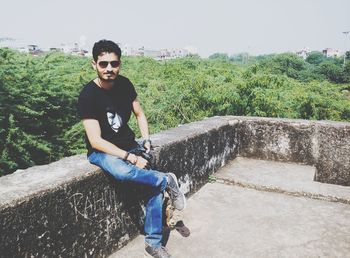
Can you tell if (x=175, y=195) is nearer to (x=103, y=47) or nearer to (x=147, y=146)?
(x=147, y=146)

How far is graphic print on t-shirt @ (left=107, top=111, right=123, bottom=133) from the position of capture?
269cm

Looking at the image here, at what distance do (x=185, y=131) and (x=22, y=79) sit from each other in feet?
13.7

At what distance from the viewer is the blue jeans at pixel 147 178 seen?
8.33 ft

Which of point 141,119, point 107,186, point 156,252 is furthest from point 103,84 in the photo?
point 156,252

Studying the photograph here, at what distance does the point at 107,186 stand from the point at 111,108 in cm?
59

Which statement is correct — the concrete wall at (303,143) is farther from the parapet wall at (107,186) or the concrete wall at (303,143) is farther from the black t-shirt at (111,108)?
the black t-shirt at (111,108)

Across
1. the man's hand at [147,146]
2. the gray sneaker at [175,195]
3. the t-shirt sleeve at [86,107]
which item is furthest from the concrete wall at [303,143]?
the t-shirt sleeve at [86,107]

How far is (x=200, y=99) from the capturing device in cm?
814

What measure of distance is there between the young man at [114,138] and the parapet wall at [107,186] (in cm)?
14

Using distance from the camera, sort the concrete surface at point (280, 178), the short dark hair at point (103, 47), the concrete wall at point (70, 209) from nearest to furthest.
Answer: the concrete wall at point (70, 209) < the short dark hair at point (103, 47) < the concrete surface at point (280, 178)

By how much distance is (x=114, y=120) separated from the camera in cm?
273

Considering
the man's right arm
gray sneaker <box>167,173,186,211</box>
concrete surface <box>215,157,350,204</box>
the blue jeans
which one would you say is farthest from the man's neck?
concrete surface <box>215,157,350,204</box>

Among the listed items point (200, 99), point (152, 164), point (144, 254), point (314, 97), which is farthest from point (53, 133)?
point (314, 97)

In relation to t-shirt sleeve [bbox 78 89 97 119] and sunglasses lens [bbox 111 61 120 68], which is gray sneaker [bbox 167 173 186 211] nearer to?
t-shirt sleeve [bbox 78 89 97 119]
